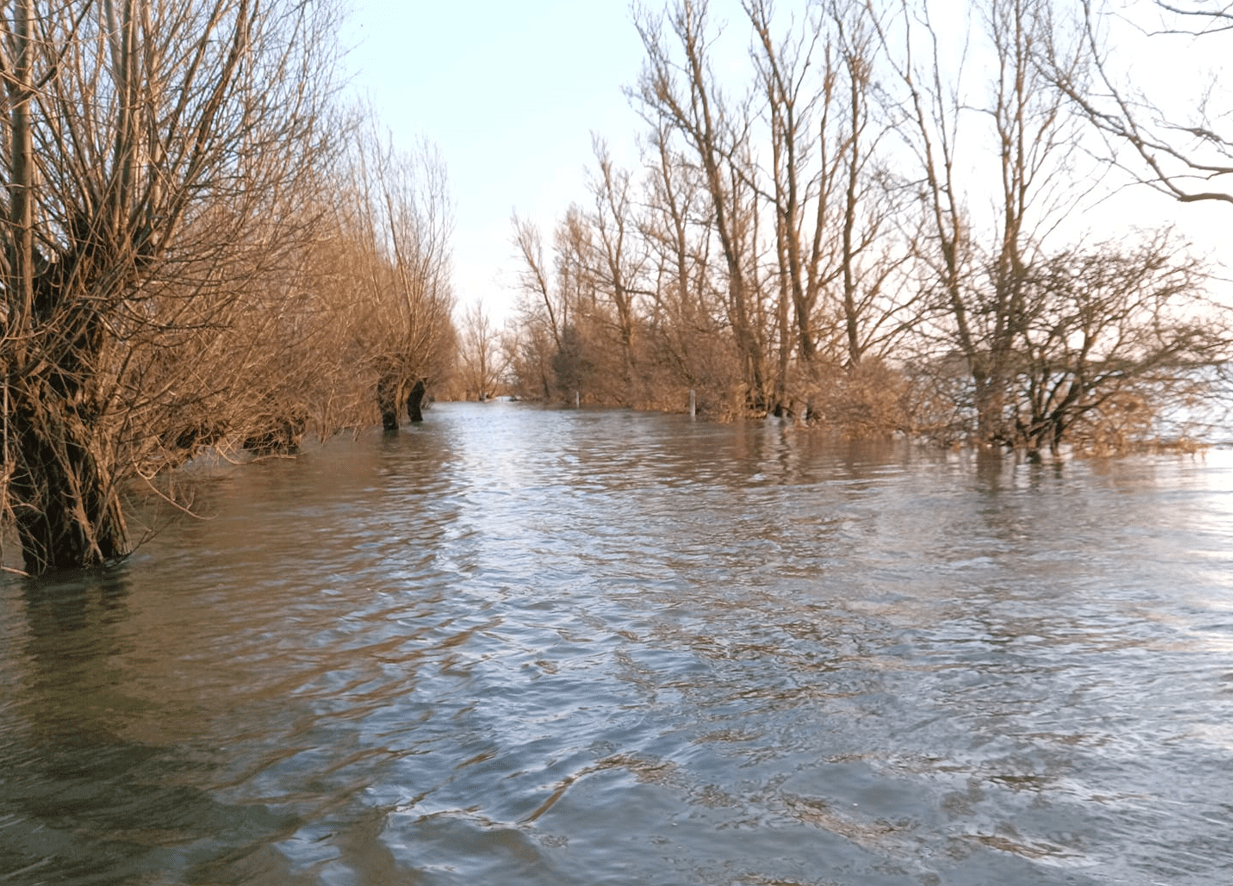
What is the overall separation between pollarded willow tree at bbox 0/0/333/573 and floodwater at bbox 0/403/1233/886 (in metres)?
1.17

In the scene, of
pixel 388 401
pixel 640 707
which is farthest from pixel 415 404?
pixel 640 707

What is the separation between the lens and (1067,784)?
3.92 meters

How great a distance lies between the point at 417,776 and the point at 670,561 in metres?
4.84

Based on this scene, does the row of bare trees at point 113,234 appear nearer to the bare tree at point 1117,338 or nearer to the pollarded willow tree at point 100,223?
the pollarded willow tree at point 100,223

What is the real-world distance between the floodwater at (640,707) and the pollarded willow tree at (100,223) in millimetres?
1167

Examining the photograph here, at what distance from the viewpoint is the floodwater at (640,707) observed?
354 cm

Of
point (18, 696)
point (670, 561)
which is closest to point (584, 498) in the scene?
point (670, 561)

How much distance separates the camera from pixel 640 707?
505 centimetres

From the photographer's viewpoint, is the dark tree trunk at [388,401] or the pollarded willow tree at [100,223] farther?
the dark tree trunk at [388,401]

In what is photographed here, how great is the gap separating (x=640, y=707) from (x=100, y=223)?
18.4 feet

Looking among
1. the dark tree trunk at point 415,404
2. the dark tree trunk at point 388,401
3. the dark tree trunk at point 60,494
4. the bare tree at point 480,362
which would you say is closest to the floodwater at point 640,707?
the dark tree trunk at point 60,494

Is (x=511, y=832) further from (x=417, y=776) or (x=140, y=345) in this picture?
(x=140, y=345)

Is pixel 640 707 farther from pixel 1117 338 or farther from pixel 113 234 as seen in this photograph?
pixel 1117 338

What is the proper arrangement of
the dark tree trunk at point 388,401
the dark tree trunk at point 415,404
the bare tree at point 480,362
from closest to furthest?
the dark tree trunk at point 388,401 → the dark tree trunk at point 415,404 → the bare tree at point 480,362
